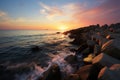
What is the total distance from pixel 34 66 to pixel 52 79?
4.30 m

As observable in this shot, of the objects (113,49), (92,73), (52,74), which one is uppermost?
(113,49)

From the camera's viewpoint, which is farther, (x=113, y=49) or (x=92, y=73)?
(x=113, y=49)

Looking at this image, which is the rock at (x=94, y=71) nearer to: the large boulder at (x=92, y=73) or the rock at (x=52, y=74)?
the large boulder at (x=92, y=73)

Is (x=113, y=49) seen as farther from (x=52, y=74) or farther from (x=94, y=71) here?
(x=52, y=74)

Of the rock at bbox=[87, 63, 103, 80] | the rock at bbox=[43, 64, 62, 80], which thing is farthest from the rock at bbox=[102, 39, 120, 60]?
the rock at bbox=[43, 64, 62, 80]

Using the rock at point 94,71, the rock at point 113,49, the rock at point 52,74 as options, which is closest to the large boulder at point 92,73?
the rock at point 94,71

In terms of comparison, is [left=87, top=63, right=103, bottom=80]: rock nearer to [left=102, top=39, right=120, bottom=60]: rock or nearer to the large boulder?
the large boulder

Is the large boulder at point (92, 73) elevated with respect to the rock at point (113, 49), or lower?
lower

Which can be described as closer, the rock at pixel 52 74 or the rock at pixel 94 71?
the rock at pixel 94 71

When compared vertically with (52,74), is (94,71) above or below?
above

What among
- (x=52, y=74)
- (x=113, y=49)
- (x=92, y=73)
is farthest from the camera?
(x=113, y=49)

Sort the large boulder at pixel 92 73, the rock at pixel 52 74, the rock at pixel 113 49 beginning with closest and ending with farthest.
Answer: the large boulder at pixel 92 73
the rock at pixel 52 74
the rock at pixel 113 49

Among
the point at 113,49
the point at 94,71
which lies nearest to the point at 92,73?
the point at 94,71

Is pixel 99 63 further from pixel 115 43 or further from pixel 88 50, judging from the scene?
pixel 88 50
